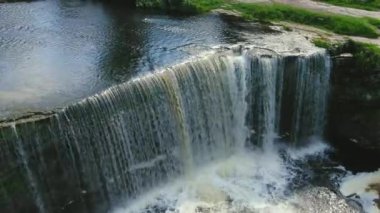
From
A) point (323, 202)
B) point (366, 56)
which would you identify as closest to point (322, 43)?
point (366, 56)

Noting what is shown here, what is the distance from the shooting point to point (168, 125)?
15711 mm

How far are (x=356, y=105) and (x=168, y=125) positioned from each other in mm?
6298

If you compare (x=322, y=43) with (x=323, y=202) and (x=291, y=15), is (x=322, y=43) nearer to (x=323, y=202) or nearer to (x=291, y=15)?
(x=291, y=15)

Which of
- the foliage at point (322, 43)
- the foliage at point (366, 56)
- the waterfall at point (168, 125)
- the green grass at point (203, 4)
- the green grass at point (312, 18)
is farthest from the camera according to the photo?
the green grass at point (203, 4)

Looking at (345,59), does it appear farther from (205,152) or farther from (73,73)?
(73,73)

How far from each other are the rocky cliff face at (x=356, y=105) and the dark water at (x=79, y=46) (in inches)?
153

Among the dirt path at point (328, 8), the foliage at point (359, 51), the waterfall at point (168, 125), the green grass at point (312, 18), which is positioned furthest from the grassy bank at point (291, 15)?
the waterfall at point (168, 125)

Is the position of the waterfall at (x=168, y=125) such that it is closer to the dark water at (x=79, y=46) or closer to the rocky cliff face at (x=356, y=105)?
the rocky cliff face at (x=356, y=105)

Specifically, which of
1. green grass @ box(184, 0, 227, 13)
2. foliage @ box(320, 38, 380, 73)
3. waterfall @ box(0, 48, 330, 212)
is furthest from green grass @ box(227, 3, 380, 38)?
waterfall @ box(0, 48, 330, 212)

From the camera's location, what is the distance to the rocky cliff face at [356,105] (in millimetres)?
17547

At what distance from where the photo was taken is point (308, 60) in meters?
17.6

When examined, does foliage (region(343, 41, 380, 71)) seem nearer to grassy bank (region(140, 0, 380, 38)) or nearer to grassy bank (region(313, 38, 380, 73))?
grassy bank (region(313, 38, 380, 73))

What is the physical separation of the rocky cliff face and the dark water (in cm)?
388

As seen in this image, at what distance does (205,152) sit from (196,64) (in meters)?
2.67
